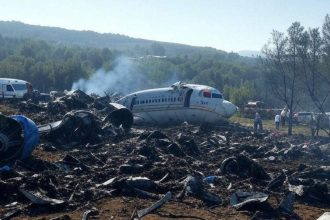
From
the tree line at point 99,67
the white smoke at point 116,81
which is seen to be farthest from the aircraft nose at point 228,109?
the white smoke at point 116,81

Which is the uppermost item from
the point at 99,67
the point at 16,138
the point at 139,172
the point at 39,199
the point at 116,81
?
the point at 16,138

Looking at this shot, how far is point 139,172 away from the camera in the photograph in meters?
14.8

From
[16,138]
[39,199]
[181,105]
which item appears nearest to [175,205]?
[39,199]

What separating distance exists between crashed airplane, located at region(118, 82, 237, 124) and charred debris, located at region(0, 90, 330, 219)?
30.0 ft

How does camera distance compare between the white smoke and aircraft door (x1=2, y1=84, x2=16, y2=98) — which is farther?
the white smoke

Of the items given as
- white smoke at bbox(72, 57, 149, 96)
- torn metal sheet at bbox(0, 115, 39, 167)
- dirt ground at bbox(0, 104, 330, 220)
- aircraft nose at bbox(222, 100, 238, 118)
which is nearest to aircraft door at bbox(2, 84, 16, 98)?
aircraft nose at bbox(222, 100, 238, 118)

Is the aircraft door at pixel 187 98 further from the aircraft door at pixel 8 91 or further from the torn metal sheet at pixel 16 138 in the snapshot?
the torn metal sheet at pixel 16 138

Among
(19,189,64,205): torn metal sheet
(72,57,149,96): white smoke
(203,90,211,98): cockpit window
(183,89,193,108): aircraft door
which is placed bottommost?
(72,57,149,96): white smoke

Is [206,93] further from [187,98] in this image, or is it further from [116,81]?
[116,81]

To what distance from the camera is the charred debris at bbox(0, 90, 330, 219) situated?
1130cm

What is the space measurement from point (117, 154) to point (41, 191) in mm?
7184

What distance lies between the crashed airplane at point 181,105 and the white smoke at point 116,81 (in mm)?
42434

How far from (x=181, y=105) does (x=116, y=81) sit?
57.5 meters

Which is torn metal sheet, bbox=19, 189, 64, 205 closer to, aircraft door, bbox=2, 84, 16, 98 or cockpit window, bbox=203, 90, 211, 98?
cockpit window, bbox=203, 90, 211, 98
